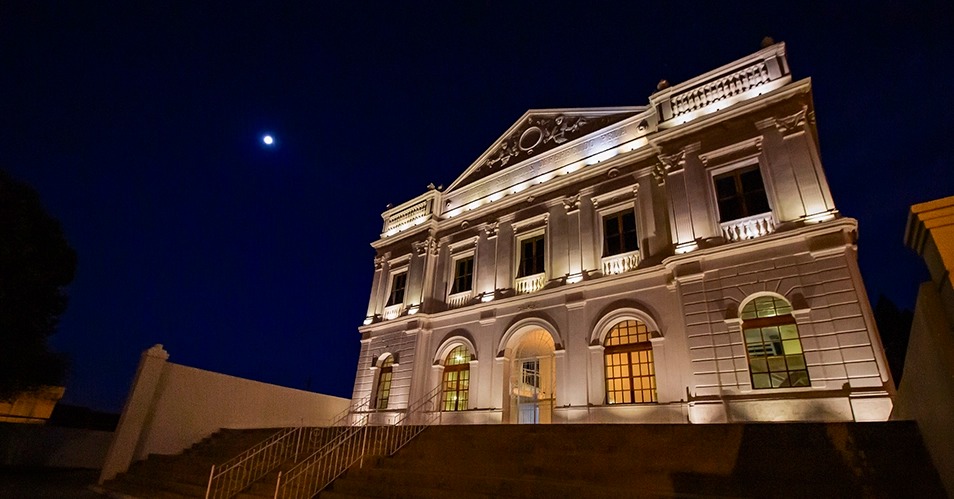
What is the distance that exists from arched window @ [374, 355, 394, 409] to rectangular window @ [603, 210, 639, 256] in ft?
27.6

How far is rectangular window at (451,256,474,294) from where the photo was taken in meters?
15.7

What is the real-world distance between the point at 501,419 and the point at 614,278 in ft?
16.4

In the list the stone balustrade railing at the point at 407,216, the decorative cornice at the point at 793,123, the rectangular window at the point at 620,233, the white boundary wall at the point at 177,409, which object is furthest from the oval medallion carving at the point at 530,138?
the white boundary wall at the point at 177,409

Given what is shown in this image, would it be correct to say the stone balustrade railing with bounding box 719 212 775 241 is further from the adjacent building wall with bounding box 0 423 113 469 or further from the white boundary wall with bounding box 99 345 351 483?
the adjacent building wall with bounding box 0 423 113 469

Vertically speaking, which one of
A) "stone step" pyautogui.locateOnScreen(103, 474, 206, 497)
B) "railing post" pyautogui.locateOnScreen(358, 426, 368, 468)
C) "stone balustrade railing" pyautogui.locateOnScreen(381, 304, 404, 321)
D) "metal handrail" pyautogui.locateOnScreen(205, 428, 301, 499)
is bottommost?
"stone step" pyautogui.locateOnScreen(103, 474, 206, 497)

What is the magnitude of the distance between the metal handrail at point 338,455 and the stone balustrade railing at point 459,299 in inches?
239

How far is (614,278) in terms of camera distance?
37.9ft

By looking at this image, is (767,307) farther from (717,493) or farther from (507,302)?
(507,302)

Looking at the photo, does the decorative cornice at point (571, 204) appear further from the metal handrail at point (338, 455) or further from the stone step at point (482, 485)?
the stone step at point (482, 485)

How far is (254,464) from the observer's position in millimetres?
9211

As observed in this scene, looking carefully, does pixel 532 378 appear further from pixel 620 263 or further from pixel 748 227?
pixel 748 227

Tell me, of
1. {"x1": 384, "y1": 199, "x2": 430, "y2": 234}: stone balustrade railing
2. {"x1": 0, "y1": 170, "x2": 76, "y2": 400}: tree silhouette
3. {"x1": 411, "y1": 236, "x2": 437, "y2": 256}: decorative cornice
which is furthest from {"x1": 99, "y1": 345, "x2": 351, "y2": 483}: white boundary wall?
{"x1": 384, "y1": 199, "x2": 430, "y2": 234}: stone balustrade railing

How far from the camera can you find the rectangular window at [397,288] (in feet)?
57.1

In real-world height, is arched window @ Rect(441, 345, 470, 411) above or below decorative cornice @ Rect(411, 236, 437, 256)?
below
